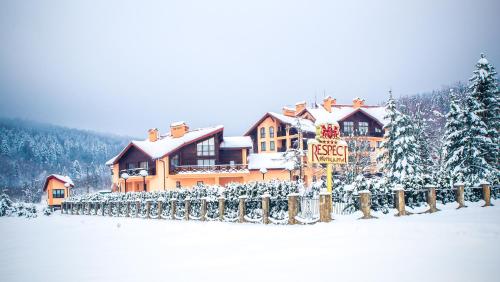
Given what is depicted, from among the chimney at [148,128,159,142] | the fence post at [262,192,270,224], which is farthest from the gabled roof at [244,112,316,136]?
the fence post at [262,192,270,224]

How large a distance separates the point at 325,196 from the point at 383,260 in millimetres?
7611

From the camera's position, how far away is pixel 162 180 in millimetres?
49000

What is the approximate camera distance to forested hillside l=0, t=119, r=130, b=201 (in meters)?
134

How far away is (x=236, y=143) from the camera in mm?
54406

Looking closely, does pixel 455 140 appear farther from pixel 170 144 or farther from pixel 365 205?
pixel 170 144

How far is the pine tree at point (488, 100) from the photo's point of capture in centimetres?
2970

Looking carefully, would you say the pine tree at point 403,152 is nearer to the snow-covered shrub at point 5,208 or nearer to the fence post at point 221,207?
the fence post at point 221,207

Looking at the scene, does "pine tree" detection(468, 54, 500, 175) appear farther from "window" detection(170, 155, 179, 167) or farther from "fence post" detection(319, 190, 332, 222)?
"window" detection(170, 155, 179, 167)

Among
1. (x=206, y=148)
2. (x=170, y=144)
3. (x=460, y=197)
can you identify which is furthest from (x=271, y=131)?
(x=460, y=197)

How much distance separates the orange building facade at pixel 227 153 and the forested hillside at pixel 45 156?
71.0m

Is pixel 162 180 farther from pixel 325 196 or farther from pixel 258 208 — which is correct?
pixel 325 196

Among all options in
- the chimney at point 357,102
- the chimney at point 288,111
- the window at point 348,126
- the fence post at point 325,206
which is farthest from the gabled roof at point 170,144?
the fence post at point 325,206

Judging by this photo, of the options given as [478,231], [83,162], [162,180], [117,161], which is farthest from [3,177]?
[478,231]

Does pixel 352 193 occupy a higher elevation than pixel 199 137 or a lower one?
lower
